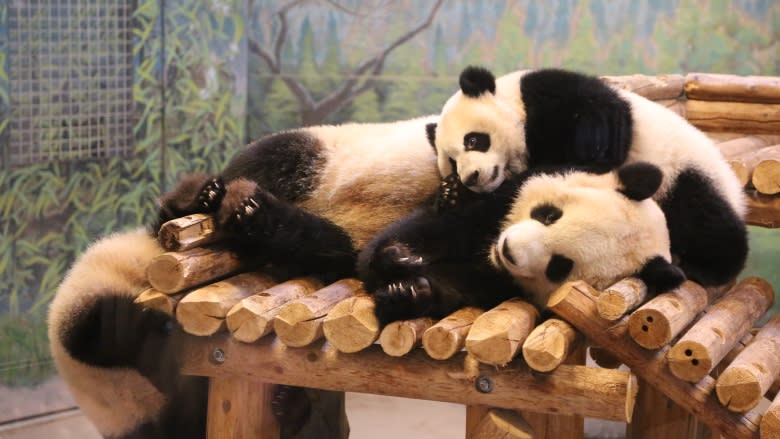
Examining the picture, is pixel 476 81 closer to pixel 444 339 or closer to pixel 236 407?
pixel 444 339

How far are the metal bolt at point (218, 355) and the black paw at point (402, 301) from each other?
1.53 feet

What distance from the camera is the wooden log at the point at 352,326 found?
7.56 feet

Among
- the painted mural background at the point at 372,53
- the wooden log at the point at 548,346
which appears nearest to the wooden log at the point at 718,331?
the wooden log at the point at 548,346

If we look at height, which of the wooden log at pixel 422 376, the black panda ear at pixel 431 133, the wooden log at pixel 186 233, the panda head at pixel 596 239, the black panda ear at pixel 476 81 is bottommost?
the wooden log at pixel 422 376

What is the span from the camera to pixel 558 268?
7.80 feet

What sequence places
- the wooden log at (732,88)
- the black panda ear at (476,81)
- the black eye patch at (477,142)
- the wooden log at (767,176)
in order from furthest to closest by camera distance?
the wooden log at (732,88), the wooden log at (767,176), the black panda ear at (476,81), the black eye patch at (477,142)

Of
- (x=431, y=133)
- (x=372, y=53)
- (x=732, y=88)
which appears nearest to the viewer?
(x=431, y=133)

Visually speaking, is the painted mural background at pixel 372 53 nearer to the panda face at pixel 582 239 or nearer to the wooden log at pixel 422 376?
the wooden log at pixel 422 376

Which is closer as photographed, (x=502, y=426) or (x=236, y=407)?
(x=502, y=426)

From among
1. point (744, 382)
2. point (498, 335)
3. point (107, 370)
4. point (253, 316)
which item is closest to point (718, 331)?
point (744, 382)

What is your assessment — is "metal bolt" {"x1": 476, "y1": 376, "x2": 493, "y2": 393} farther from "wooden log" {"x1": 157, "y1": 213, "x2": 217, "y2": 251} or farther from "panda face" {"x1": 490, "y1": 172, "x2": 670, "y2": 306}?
"wooden log" {"x1": 157, "y1": 213, "x2": 217, "y2": 251}

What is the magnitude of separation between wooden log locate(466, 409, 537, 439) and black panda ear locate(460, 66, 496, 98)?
102 cm

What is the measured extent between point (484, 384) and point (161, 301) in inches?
34.9

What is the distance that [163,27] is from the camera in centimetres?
449
